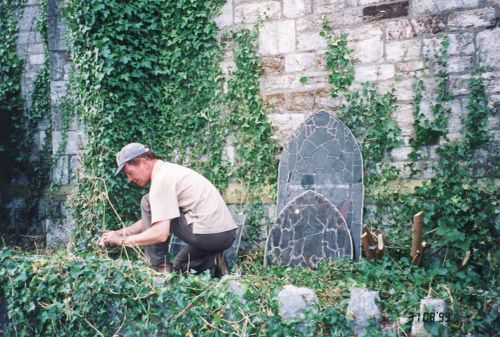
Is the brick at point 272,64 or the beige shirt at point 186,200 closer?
the beige shirt at point 186,200

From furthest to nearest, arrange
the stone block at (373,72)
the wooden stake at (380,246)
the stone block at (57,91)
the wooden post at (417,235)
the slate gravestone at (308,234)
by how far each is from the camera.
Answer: the stone block at (57,91)
the stone block at (373,72)
the slate gravestone at (308,234)
the wooden stake at (380,246)
the wooden post at (417,235)

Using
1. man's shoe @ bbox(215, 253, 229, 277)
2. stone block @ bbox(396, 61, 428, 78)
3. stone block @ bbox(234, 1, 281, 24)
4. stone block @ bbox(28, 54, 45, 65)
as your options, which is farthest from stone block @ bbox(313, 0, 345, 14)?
stone block @ bbox(28, 54, 45, 65)

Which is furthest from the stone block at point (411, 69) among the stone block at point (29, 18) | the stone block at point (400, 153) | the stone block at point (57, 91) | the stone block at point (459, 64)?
the stone block at point (29, 18)

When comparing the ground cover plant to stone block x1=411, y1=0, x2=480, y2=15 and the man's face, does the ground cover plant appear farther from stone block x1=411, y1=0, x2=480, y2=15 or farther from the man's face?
the man's face

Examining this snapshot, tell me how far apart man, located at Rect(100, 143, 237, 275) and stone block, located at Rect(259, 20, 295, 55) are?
6.32 feet

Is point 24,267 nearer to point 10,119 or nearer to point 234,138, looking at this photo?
point 234,138

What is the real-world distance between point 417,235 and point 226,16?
121 inches

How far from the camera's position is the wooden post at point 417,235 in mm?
4587

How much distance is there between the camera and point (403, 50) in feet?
17.1

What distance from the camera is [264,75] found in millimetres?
5902

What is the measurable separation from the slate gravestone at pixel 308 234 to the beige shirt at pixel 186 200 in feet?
2.66

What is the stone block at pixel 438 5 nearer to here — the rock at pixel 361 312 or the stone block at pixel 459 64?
the stone block at pixel 459 64

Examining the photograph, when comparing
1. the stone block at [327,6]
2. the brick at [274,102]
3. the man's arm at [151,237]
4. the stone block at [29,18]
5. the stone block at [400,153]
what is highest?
the stone block at [29,18]
